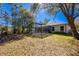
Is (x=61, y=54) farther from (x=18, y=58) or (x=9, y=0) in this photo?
(x=9, y=0)

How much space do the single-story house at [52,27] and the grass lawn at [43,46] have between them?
3.9 inches

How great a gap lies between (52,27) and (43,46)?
0.34m

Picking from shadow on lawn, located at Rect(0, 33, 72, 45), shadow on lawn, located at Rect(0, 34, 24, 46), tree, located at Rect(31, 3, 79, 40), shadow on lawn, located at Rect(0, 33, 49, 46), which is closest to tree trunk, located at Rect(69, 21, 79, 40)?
tree, located at Rect(31, 3, 79, 40)

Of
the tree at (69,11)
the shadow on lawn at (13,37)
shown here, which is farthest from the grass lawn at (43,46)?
the tree at (69,11)

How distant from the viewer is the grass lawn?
16.3ft

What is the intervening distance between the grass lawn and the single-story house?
0.32 feet

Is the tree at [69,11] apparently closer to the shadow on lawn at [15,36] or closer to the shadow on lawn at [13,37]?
the shadow on lawn at [15,36]

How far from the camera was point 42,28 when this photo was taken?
5.04 meters

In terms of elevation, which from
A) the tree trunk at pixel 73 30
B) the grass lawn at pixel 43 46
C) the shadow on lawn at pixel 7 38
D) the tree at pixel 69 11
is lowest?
the grass lawn at pixel 43 46

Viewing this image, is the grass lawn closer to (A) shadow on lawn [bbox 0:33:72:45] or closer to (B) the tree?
(A) shadow on lawn [bbox 0:33:72:45]

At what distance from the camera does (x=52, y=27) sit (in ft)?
16.5

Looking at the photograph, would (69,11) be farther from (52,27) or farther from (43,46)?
(43,46)

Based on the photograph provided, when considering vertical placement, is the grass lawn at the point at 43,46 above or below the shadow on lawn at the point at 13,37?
below

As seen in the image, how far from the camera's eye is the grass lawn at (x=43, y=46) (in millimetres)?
4973
